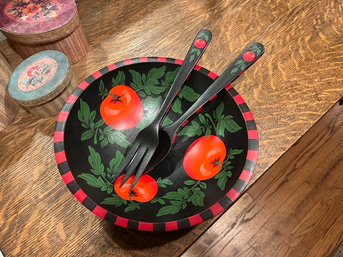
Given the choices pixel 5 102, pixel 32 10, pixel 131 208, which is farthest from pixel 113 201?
pixel 32 10

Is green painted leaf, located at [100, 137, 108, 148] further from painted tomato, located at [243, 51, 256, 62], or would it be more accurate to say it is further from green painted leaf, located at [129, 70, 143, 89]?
painted tomato, located at [243, 51, 256, 62]

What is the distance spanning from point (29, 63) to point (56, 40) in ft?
0.26

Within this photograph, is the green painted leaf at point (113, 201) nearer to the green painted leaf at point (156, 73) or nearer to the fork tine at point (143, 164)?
the fork tine at point (143, 164)

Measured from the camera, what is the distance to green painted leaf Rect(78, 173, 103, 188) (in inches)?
20.9

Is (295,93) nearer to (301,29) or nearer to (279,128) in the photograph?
(279,128)

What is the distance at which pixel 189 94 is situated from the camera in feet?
2.17

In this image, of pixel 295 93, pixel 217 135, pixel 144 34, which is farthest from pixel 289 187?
pixel 144 34

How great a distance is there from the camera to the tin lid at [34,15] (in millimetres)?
630

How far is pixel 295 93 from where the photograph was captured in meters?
0.71

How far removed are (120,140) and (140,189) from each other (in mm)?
131

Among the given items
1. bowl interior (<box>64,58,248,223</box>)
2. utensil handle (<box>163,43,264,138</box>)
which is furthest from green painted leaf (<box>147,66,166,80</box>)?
utensil handle (<box>163,43,264,138</box>)

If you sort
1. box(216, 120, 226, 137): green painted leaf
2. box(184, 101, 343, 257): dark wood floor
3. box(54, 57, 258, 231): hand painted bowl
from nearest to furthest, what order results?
box(54, 57, 258, 231): hand painted bowl, box(216, 120, 226, 137): green painted leaf, box(184, 101, 343, 257): dark wood floor

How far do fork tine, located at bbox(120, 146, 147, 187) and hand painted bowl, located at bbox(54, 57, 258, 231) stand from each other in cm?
3

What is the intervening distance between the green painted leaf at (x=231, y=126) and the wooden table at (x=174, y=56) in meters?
0.09
